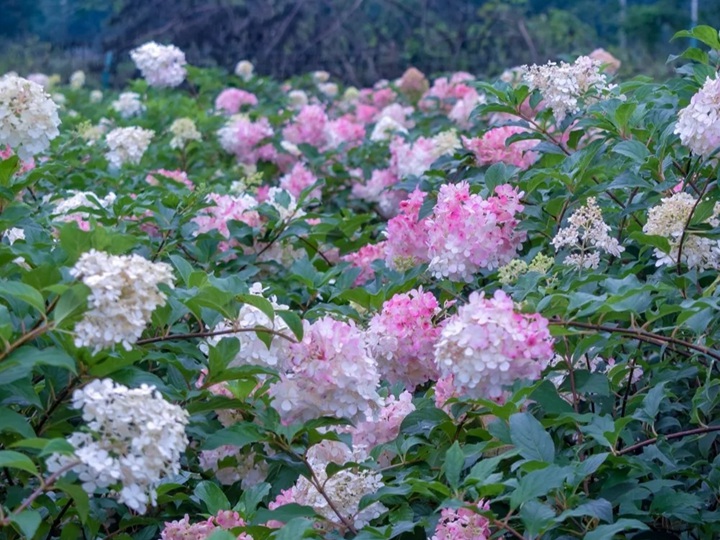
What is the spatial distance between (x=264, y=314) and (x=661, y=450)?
0.62 meters

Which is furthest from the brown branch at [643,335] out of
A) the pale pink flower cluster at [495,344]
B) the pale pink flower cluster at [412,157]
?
the pale pink flower cluster at [412,157]

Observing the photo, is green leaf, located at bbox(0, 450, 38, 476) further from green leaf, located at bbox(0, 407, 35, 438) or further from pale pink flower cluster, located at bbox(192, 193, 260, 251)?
pale pink flower cluster, located at bbox(192, 193, 260, 251)

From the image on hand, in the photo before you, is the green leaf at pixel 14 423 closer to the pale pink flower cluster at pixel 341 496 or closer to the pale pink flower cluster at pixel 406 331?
the pale pink flower cluster at pixel 341 496

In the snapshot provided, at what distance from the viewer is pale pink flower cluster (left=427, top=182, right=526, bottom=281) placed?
187 cm

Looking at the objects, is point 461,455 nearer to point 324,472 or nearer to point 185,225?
point 324,472

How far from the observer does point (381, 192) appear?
Answer: 11.8 ft

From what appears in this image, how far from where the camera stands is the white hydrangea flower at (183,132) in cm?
395

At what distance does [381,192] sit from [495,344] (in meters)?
2.25

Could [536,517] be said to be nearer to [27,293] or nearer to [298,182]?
[27,293]

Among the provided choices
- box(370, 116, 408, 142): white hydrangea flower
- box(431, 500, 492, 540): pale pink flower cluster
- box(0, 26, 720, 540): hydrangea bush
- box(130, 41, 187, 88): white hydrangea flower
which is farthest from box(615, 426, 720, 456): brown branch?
box(130, 41, 187, 88): white hydrangea flower

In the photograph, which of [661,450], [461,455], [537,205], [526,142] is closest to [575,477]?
[461,455]

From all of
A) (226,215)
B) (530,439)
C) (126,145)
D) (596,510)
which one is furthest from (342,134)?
(596,510)

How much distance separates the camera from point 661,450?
5.28 ft

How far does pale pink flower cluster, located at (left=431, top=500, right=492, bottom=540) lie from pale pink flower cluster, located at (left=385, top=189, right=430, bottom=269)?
842mm
